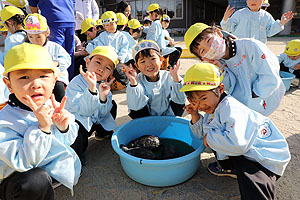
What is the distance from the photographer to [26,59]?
1173 mm

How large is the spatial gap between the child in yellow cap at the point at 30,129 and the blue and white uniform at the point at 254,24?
2.67m

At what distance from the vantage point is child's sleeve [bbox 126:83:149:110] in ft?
6.82

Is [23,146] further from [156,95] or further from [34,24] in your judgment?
[34,24]

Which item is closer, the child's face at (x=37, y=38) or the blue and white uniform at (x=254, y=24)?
the child's face at (x=37, y=38)

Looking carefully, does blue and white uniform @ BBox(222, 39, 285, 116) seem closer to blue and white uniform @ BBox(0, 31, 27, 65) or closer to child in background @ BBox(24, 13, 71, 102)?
child in background @ BBox(24, 13, 71, 102)

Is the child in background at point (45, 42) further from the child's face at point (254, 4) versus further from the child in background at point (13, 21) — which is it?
the child's face at point (254, 4)

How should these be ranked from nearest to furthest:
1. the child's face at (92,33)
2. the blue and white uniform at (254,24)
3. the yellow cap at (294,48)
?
the blue and white uniform at (254,24)
the yellow cap at (294,48)
the child's face at (92,33)

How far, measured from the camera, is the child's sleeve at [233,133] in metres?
1.32

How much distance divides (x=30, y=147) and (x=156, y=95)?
1.33 meters

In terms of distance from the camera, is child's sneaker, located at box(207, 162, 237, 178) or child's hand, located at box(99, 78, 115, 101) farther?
child's hand, located at box(99, 78, 115, 101)

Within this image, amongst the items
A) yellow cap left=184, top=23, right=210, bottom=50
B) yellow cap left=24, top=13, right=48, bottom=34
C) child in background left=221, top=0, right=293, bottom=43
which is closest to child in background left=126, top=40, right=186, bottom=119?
yellow cap left=184, top=23, right=210, bottom=50

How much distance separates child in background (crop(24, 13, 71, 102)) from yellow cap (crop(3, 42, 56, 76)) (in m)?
1.25

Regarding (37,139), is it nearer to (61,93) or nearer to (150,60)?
(150,60)

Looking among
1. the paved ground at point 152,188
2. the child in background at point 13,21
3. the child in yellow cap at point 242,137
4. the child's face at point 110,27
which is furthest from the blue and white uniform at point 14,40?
the child in yellow cap at point 242,137
